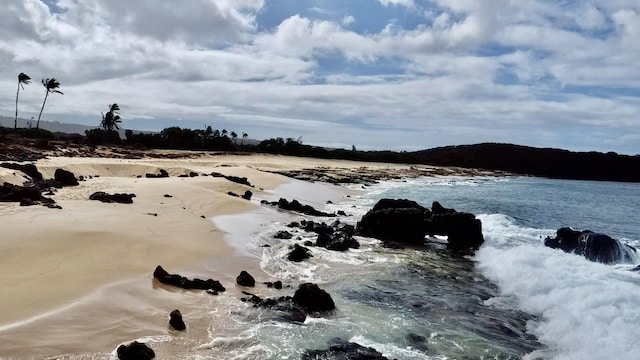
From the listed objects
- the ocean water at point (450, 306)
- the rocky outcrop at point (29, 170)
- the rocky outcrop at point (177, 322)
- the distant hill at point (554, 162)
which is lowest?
the ocean water at point (450, 306)

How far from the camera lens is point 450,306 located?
1292cm

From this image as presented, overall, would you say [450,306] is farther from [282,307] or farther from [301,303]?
[282,307]

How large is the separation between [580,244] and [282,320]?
→ 15.9 metres

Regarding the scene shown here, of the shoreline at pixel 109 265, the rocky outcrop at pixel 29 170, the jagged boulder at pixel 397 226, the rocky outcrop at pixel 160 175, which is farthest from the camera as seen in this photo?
the rocky outcrop at pixel 160 175

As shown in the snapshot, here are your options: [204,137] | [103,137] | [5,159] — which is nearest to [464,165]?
[204,137]

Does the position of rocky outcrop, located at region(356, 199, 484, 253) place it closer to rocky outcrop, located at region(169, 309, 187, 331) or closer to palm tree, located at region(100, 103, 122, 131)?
rocky outcrop, located at region(169, 309, 187, 331)

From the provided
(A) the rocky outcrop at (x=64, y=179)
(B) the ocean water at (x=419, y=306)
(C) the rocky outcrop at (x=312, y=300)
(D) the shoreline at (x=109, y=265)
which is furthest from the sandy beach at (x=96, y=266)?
(A) the rocky outcrop at (x=64, y=179)

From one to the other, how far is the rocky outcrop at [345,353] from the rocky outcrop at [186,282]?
372 cm

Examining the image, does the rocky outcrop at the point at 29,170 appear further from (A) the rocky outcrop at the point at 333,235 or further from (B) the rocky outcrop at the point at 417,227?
(B) the rocky outcrop at the point at 417,227

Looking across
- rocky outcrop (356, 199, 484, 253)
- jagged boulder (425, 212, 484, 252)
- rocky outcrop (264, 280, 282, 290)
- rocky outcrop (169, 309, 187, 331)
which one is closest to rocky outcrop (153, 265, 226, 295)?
rocky outcrop (264, 280, 282, 290)

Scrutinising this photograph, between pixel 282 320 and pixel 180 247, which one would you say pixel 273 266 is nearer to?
pixel 180 247

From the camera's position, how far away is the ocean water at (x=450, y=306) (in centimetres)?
973

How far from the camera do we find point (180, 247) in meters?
15.6

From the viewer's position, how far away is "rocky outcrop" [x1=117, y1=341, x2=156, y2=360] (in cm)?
771
